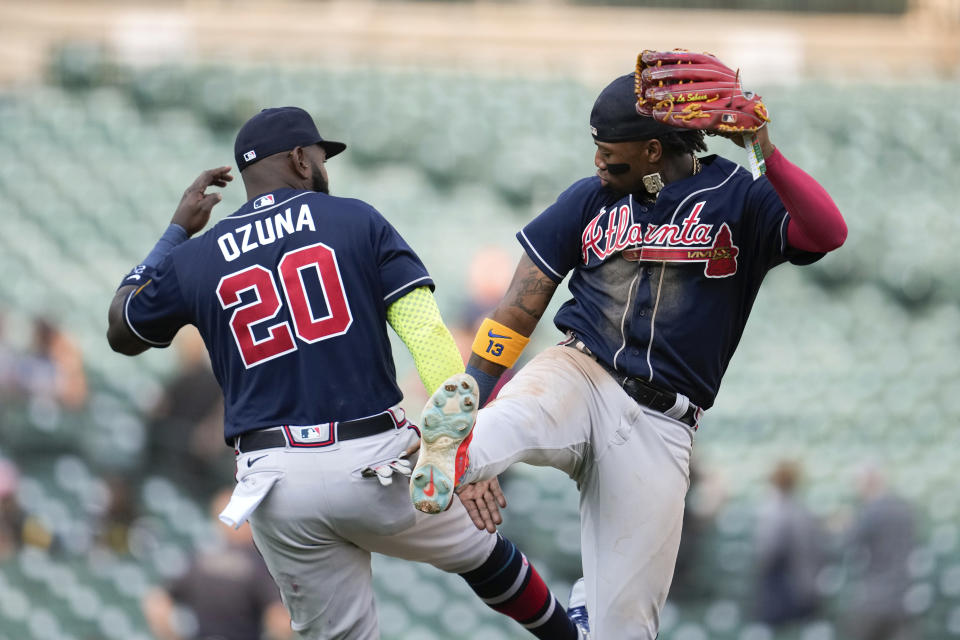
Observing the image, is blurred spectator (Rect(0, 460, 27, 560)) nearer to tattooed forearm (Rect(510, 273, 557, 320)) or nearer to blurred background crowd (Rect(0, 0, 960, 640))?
blurred background crowd (Rect(0, 0, 960, 640))

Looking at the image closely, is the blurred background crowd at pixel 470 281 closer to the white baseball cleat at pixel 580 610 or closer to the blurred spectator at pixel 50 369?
the blurred spectator at pixel 50 369

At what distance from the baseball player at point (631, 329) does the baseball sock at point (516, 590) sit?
146 millimetres

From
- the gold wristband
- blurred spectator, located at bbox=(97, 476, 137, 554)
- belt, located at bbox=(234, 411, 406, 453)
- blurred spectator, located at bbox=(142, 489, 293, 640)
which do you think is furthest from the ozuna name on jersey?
blurred spectator, located at bbox=(97, 476, 137, 554)

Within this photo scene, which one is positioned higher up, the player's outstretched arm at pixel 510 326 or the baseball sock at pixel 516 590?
the player's outstretched arm at pixel 510 326

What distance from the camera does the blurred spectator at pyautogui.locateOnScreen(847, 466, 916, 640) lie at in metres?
7.30

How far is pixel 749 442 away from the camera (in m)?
9.52

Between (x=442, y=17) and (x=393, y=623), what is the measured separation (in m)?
11.2

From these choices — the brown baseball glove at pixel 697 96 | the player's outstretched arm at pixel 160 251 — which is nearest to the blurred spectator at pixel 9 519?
the player's outstretched arm at pixel 160 251

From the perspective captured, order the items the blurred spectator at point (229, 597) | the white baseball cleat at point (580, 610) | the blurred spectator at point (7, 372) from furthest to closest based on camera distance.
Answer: the blurred spectator at point (7, 372), the blurred spectator at point (229, 597), the white baseball cleat at point (580, 610)

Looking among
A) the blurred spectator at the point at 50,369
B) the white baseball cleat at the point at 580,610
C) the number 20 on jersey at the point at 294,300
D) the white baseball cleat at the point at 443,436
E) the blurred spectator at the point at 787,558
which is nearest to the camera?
the white baseball cleat at the point at 443,436

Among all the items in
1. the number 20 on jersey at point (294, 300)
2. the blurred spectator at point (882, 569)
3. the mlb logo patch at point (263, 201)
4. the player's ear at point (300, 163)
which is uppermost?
the player's ear at point (300, 163)

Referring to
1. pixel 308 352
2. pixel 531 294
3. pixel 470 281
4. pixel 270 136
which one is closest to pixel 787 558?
pixel 470 281

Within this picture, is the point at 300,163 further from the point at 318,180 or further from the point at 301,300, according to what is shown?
the point at 301,300

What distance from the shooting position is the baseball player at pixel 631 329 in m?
3.34
